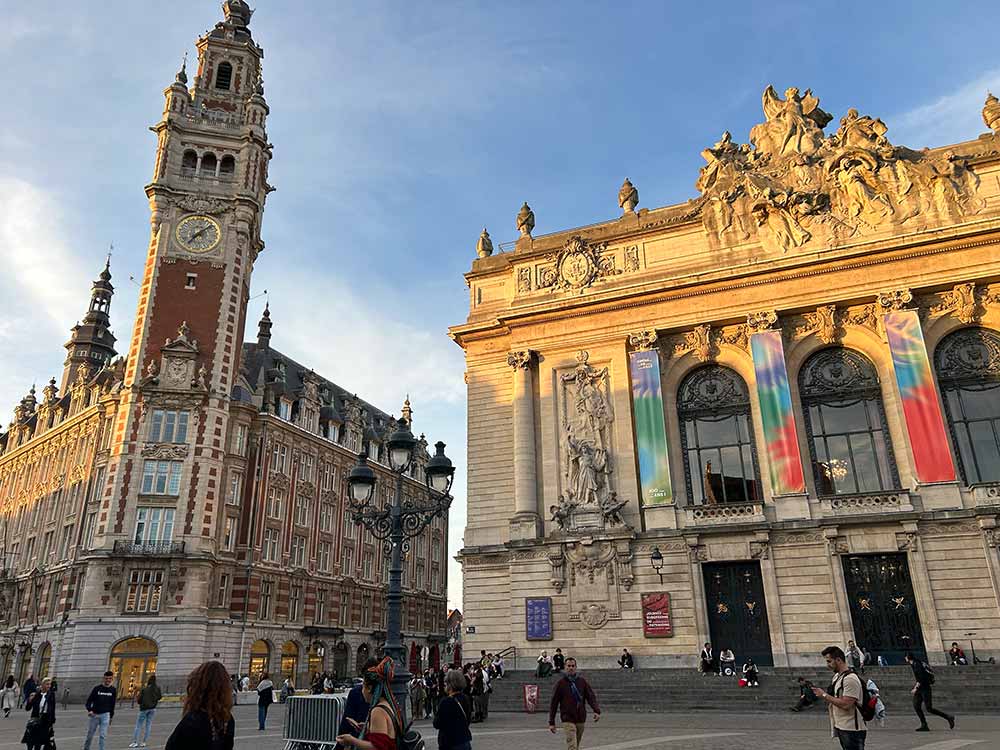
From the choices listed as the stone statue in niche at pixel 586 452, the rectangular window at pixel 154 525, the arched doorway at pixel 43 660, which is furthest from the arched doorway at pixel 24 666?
the stone statue in niche at pixel 586 452

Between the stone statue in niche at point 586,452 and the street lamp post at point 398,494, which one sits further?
the stone statue in niche at point 586,452

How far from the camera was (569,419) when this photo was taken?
33406 millimetres

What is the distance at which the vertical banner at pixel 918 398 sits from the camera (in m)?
27.1

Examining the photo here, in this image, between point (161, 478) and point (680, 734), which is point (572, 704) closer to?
point (680, 734)

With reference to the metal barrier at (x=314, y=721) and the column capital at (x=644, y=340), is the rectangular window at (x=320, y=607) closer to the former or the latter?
the column capital at (x=644, y=340)

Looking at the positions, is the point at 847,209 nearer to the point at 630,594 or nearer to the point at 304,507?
the point at 630,594

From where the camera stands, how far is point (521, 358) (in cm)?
3488

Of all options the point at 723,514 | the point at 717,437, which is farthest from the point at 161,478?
the point at 723,514

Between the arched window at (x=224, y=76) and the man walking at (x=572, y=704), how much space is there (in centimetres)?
6166

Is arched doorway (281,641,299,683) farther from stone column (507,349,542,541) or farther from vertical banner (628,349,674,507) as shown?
vertical banner (628,349,674,507)

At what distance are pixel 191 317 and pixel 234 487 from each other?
12.1 metres

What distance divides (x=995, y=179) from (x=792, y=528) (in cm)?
1785

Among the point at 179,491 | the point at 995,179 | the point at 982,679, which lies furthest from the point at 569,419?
the point at 179,491

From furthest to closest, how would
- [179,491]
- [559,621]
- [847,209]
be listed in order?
[179,491]
[847,209]
[559,621]
